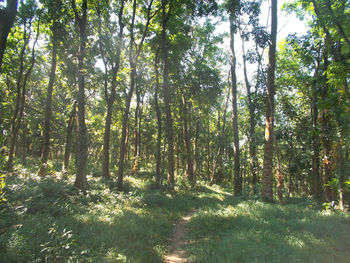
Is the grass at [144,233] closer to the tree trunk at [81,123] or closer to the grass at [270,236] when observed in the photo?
the grass at [270,236]

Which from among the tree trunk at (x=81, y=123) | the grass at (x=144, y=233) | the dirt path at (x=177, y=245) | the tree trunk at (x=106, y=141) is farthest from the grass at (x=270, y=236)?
the tree trunk at (x=106, y=141)

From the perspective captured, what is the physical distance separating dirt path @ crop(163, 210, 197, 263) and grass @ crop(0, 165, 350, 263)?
0.26 meters

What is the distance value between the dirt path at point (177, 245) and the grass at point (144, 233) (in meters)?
0.26

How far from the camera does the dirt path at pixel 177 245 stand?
19.4ft

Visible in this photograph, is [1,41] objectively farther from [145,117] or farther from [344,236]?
[145,117]

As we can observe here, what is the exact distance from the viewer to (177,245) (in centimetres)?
695

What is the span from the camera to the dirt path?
19.4 ft

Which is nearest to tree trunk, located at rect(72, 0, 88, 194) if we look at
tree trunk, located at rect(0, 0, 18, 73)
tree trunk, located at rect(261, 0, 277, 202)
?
tree trunk, located at rect(0, 0, 18, 73)

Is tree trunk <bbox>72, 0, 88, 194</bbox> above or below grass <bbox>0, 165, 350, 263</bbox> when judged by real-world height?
above

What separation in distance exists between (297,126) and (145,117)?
64.1 ft

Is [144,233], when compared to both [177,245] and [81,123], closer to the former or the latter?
[177,245]

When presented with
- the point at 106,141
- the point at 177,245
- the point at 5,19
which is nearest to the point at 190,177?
the point at 106,141

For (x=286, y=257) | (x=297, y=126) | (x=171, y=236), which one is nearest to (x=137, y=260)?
(x=171, y=236)

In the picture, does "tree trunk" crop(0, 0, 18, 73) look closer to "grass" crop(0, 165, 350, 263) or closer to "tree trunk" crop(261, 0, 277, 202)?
"grass" crop(0, 165, 350, 263)
